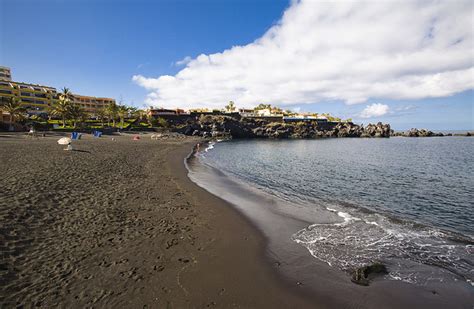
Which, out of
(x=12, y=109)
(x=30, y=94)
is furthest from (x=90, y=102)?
(x=12, y=109)

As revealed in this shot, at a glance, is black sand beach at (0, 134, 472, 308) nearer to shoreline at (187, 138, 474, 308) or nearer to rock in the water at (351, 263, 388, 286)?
shoreline at (187, 138, 474, 308)

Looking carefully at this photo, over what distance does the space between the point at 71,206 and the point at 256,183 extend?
1869cm

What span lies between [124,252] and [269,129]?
5784 inches

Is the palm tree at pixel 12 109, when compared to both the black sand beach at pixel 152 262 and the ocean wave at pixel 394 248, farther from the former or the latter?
the ocean wave at pixel 394 248

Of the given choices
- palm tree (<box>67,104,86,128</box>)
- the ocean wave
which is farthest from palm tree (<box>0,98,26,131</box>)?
the ocean wave

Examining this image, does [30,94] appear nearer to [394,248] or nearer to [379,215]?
[379,215]

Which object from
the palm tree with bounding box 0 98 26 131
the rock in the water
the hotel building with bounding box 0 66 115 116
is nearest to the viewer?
the rock in the water

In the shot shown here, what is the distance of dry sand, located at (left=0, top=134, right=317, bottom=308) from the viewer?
23.9 ft

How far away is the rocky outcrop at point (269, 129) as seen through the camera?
13820 centimetres

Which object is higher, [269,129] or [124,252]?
[269,129]

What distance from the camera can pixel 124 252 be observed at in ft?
31.6

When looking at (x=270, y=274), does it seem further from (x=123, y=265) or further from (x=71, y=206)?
(x=71, y=206)

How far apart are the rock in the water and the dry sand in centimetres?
261

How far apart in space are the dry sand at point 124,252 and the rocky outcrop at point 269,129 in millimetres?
116213
